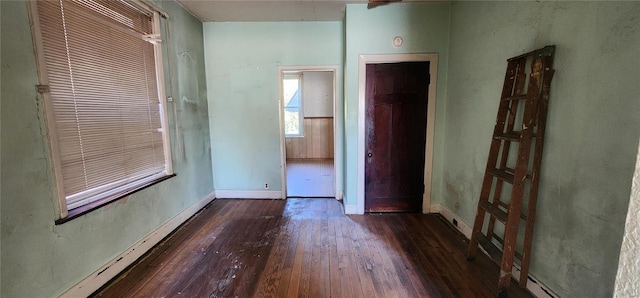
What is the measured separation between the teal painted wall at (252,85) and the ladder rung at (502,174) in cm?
209

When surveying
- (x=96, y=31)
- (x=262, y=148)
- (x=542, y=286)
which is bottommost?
(x=542, y=286)

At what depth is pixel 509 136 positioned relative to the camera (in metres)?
1.92

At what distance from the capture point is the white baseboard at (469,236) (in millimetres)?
1755

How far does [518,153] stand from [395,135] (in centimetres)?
156

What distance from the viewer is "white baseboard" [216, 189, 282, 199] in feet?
13.3

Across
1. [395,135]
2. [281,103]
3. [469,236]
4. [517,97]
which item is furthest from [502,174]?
[281,103]

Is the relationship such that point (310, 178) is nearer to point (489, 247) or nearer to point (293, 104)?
point (293, 104)

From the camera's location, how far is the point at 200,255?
243 cm

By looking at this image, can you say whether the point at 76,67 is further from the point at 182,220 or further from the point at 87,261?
the point at 182,220

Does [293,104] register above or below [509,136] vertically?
above

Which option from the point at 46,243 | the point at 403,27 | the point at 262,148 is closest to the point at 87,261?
the point at 46,243

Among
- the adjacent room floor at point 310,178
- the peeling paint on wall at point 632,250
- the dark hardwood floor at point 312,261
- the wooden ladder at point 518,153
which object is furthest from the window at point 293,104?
the peeling paint on wall at point 632,250

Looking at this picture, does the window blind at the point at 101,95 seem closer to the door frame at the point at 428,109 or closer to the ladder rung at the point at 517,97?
the door frame at the point at 428,109

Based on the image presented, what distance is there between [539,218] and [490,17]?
1755 millimetres
